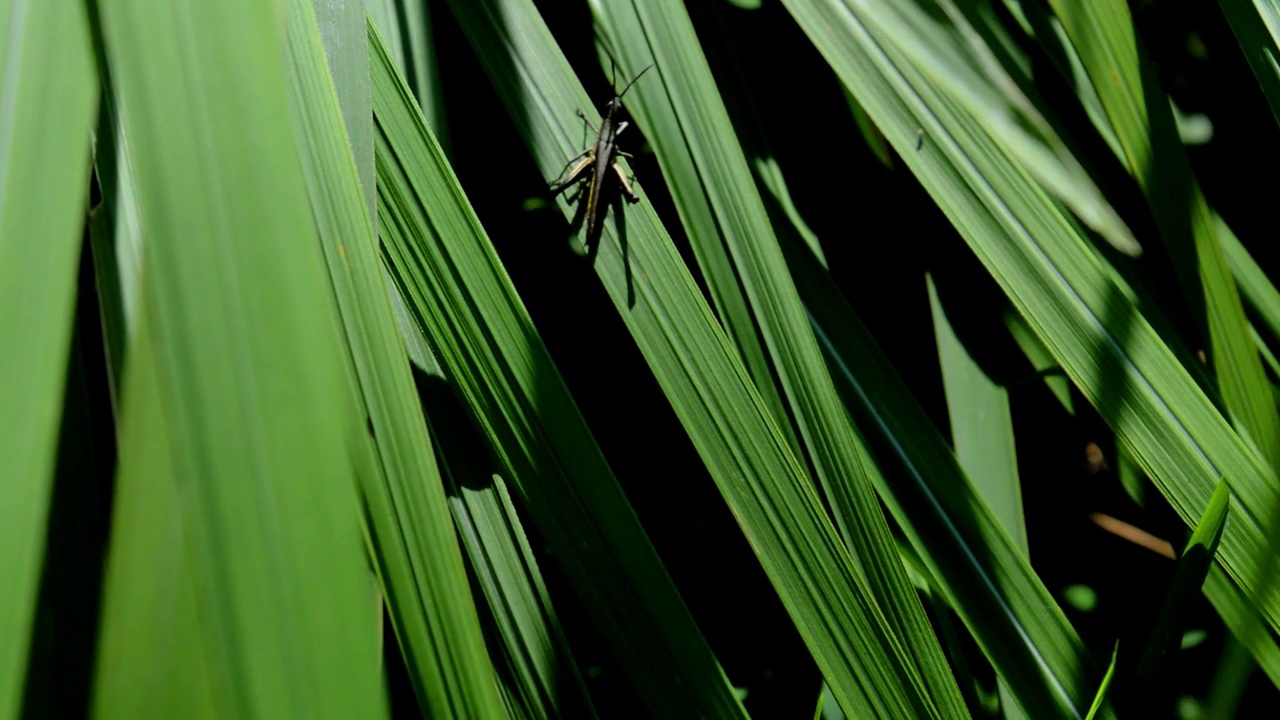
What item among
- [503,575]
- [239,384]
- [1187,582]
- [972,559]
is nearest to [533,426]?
[503,575]

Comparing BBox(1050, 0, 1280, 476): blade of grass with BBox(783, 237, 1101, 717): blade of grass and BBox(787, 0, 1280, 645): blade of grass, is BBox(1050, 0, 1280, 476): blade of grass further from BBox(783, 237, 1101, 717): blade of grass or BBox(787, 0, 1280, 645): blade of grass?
BBox(783, 237, 1101, 717): blade of grass

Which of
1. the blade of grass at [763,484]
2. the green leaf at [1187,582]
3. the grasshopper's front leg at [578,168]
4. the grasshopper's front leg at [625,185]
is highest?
the grasshopper's front leg at [578,168]

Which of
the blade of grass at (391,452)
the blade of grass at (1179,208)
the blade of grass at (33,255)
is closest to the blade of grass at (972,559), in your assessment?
the blade of grass at (1179,208)

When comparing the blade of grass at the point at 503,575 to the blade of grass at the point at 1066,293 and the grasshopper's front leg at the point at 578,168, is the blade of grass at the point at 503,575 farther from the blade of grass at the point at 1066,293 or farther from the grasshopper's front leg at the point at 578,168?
the blade of grass at the point at 1066,293

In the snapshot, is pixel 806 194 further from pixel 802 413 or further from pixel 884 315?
pixel 802 413

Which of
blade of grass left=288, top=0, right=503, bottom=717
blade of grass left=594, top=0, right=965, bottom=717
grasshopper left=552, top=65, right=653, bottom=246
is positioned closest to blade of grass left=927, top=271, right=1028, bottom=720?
blade of grass left=594, top=0, right=965, bottom=717

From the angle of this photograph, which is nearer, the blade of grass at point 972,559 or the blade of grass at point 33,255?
the blade of grass at point 33,255

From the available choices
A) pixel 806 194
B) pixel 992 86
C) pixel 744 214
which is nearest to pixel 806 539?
pixel 744 214
